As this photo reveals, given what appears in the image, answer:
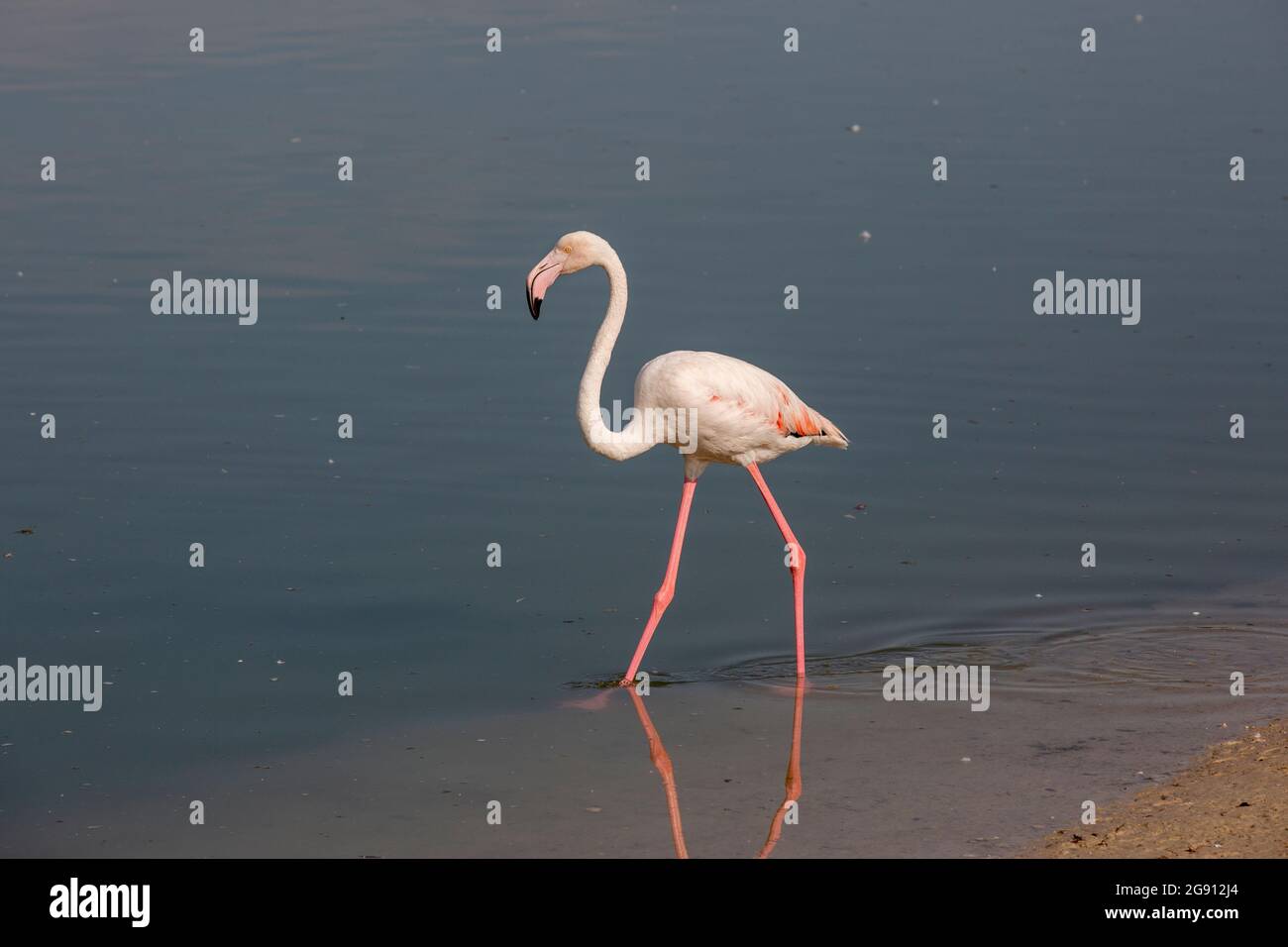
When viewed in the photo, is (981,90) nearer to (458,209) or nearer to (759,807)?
(458,209)

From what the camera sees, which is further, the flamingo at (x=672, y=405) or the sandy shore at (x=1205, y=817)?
the flamingo at (x=672, y=405)

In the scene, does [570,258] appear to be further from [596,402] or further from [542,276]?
[596,402]

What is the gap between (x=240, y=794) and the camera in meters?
6.99

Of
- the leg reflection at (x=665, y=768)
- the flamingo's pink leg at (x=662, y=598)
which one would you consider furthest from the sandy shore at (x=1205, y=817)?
the flamingo's pink leg at (x=662, y=598)

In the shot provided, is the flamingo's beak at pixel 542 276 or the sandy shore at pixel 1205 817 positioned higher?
the flamingo's beak at pixel 542 276

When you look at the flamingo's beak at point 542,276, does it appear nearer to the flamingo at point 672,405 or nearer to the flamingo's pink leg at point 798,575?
the flamingo at point 672,405

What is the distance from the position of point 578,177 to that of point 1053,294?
14.7ft

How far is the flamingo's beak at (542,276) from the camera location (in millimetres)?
8250

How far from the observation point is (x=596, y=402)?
8281 millimetres

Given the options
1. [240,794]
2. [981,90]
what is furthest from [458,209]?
[240,794]

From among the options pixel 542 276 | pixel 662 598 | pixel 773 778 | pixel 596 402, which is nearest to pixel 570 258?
pixel 542 276

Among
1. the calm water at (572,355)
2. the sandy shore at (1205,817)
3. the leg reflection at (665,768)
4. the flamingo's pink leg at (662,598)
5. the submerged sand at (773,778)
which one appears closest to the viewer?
the sandy shore at (1205,817)

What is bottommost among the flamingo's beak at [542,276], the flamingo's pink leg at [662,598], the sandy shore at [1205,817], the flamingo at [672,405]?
the sandy shore at [1205,817]

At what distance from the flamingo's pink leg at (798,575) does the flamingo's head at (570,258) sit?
4.43 feet
